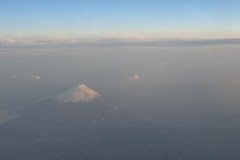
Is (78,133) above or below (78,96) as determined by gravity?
above

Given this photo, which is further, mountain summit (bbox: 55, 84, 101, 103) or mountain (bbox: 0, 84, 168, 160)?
mountain summit (bbox: 55, 84, 101, 103)

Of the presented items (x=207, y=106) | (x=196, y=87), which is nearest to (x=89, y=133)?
(x=207, y=106)

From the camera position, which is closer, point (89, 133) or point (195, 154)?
point (195, 154)

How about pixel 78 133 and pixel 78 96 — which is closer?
pixel 78 133

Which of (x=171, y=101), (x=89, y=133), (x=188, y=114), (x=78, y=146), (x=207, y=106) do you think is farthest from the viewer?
(x=171, y=101)

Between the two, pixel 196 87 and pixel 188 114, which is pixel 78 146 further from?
pixel 196 87

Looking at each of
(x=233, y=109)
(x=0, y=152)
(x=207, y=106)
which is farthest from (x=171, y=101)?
(x=0, y=152)

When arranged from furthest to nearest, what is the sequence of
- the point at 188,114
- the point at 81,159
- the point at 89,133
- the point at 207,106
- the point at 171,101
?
the point at 171,101 < the point at 207,106 < the point at 188,114 < the point at 89,133 < the point at 81,159

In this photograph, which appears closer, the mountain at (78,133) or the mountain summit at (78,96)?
the mountain at (78,133)
